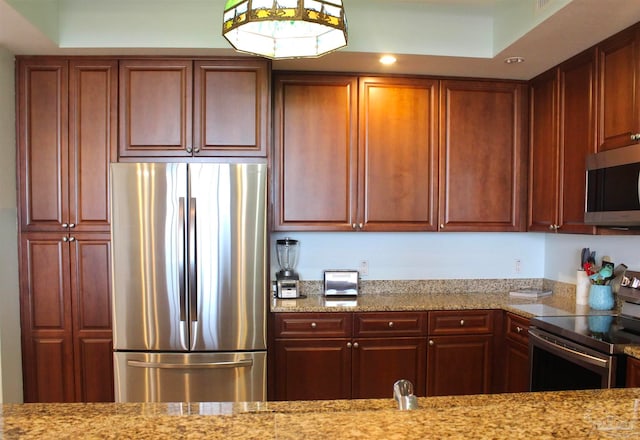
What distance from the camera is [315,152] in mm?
2963

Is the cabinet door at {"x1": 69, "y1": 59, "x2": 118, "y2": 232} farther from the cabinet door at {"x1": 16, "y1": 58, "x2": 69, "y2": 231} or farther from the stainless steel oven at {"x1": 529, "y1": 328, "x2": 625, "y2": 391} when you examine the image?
the stainless steel oven at {"x1": 529, "y1": 328, "x2": 625, "y2": 391}

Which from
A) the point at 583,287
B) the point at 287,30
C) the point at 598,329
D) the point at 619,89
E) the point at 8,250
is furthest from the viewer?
the point at 583,287

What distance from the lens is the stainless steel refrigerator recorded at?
8.16ft

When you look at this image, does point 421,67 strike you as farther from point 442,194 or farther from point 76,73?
point 76,73

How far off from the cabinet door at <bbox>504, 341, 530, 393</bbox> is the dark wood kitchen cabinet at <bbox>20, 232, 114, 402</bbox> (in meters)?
2.38

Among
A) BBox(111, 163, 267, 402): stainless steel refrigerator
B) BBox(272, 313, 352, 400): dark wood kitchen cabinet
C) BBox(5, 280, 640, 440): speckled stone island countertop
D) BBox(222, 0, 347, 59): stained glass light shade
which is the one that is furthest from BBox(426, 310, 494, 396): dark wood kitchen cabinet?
BBox(222, 0, 347, 59): stained glass light shade

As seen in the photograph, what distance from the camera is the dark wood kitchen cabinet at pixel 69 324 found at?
268cm

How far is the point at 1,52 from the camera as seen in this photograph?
2.55m

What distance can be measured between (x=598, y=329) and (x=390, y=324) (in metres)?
1.09

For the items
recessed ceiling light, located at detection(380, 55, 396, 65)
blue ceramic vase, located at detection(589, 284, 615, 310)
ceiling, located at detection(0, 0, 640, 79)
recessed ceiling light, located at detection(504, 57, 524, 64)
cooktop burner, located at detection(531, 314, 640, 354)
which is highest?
ceiling, located at detection(0, 0, 640, 79)

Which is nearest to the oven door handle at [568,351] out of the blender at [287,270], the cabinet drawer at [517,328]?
the cabinet drawer at [517,328]

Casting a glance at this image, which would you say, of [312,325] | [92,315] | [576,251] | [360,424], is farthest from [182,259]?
[576,251]

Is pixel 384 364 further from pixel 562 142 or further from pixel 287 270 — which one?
pixel 562 142

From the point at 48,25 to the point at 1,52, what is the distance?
0.37m
